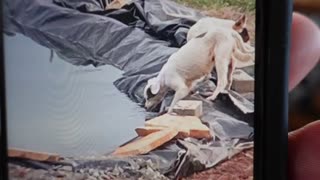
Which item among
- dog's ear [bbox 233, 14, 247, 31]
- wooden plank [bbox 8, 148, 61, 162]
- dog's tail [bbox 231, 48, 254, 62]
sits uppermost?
dog's ear [bbox 233, 14, 247, 31]

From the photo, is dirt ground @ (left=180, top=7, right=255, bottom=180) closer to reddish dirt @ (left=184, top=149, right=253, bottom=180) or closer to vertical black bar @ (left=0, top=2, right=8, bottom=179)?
Result: reddish dirt @ (left=184, top=149, right=253, bottom=180)

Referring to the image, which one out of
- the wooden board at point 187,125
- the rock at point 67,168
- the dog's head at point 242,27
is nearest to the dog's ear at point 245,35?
the dog's head at point 242,27

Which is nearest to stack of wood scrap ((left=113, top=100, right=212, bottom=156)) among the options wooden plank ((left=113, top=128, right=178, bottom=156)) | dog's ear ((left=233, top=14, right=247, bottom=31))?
wooden plank ((left=113, top=128, right=178, bottom=156))

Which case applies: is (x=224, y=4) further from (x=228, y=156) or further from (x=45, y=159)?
(x=45, y=159)

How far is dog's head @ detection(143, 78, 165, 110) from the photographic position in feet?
1.90

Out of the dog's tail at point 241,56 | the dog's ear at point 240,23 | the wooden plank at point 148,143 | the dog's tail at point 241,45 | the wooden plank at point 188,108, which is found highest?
the dog's ear at point 240,23

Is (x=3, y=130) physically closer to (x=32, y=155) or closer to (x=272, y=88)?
(x=32, y=155)

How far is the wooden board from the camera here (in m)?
0.58

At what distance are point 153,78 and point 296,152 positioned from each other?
0.66 feet

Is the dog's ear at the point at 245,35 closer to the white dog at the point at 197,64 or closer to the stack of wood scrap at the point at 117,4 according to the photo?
the white dog at the point at 197,64

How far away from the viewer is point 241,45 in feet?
1.86

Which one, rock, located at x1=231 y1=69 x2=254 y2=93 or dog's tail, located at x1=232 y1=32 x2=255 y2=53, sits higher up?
dog's tail, located at x1=232 y1=32 x2=255 y2=53

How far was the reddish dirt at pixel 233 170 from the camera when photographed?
0.57 meters

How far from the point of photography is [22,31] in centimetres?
59
